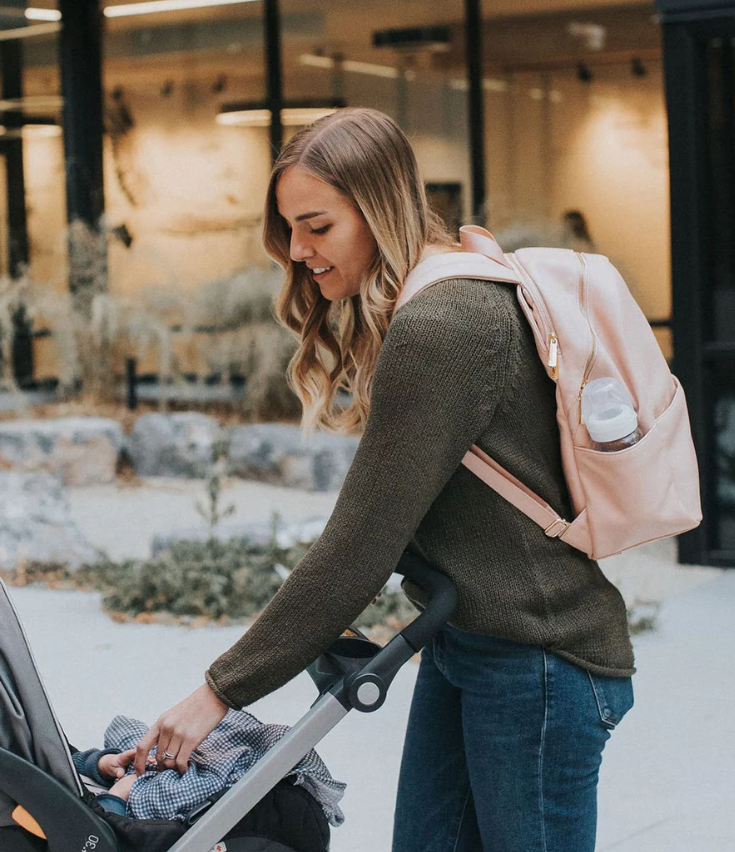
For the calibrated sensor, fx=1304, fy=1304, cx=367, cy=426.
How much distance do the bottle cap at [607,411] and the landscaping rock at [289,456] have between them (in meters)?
7.08

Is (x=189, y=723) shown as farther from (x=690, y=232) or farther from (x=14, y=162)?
(x=14, y=162)

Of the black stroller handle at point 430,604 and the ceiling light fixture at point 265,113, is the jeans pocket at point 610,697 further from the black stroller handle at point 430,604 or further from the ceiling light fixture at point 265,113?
the ceiling light fixture at point 265,113

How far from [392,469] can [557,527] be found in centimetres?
29

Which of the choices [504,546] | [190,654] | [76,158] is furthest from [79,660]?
[76,158]

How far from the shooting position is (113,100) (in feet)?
40.3

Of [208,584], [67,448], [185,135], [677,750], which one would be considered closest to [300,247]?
[677,750]

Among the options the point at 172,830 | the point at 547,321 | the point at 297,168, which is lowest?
the point at 172,830

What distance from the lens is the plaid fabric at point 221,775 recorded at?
1949 mm

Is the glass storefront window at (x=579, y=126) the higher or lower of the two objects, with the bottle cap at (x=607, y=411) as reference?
higher

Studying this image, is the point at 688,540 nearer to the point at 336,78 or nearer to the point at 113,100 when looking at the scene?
the point at 336,78

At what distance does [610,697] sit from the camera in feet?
6.54

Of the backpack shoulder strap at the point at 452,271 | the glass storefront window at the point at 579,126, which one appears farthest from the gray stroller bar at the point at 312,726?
the glass storefront window at the point at 579,126

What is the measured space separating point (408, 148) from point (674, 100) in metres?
5.00

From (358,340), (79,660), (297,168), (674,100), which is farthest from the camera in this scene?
(674,100)
